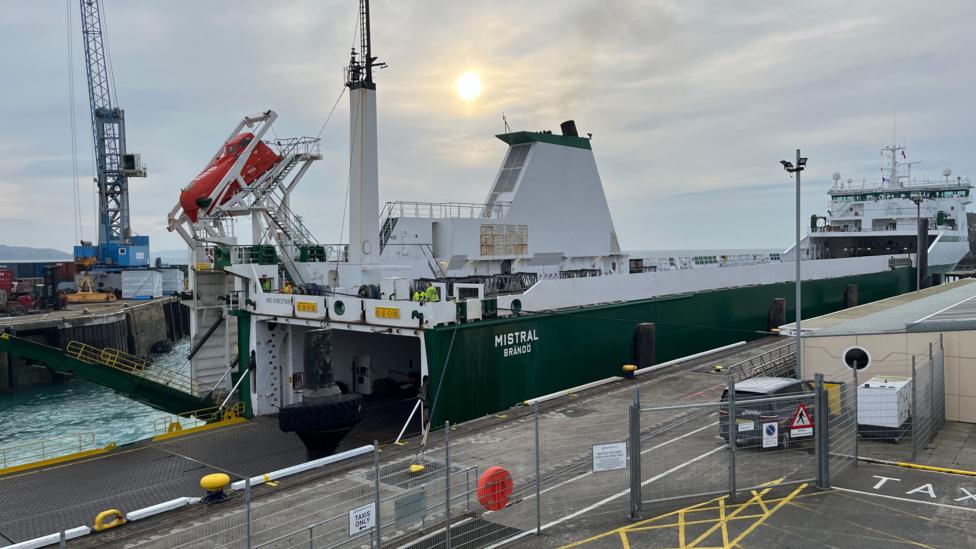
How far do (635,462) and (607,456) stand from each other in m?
0.41

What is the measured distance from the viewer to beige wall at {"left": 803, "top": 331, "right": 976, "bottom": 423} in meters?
13.4

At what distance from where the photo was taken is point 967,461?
432 inches

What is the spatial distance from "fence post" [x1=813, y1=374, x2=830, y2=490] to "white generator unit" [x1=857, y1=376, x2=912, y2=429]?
2.88 metres

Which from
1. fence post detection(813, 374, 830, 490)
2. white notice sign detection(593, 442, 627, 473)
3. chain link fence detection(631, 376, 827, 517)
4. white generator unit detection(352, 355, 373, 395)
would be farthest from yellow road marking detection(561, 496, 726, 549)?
white generator unit detection(352, 355, 373, 395)

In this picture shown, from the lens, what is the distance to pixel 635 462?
8750mm

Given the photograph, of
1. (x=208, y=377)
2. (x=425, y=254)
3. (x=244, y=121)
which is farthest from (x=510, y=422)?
(x=244, y=121)

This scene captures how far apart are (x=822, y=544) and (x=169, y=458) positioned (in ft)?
37.7

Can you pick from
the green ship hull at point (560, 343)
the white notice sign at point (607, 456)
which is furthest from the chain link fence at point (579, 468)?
the green ship hull at point (560, 343)

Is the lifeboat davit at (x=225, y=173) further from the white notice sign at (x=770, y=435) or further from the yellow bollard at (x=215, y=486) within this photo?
the white notice sign at (x=770, y=435)

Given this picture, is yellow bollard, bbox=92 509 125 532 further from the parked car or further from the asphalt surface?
the parked car

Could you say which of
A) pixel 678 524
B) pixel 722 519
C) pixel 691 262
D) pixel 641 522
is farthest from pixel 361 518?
pixel 691 262

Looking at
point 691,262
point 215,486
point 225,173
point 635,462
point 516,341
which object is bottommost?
point 215,486

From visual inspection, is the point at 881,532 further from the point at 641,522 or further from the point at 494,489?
the point at 494,489

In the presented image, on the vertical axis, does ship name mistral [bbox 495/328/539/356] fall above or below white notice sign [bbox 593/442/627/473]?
above
